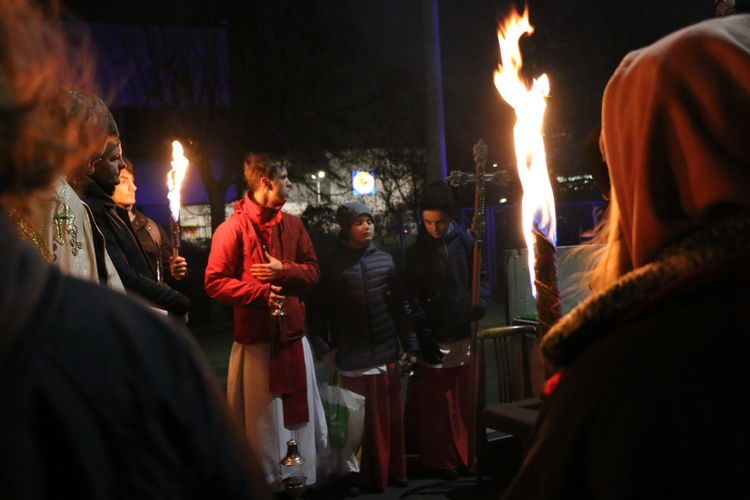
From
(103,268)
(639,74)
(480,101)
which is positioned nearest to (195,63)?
(480,101)

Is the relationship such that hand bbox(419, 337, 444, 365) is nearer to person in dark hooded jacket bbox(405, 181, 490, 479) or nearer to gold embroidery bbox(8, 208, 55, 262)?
person in dark hooded jacket bbox(405, 181, 490, 479)

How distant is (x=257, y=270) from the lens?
5.39 metres

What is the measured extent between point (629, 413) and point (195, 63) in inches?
807

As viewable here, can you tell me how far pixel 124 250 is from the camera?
4234 millimetres

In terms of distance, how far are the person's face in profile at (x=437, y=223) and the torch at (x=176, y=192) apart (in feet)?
8.14

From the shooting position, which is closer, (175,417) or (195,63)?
(175,417)

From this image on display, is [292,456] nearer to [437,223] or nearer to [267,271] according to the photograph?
[267,271]

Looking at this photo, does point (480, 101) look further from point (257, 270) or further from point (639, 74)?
point (639, 74)

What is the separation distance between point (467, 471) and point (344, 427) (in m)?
1.36

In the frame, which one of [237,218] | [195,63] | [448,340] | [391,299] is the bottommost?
[448,340]

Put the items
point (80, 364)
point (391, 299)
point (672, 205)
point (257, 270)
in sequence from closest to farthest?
point (80, 364) → point (672, 205) → point (257, 270) → point (391, 299)

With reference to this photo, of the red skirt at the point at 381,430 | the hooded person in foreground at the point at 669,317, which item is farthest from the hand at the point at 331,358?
the hooded person in foreground at the point at 669,317

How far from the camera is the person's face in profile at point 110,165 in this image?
390 cm

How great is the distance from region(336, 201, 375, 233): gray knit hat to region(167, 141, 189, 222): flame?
1.59m
